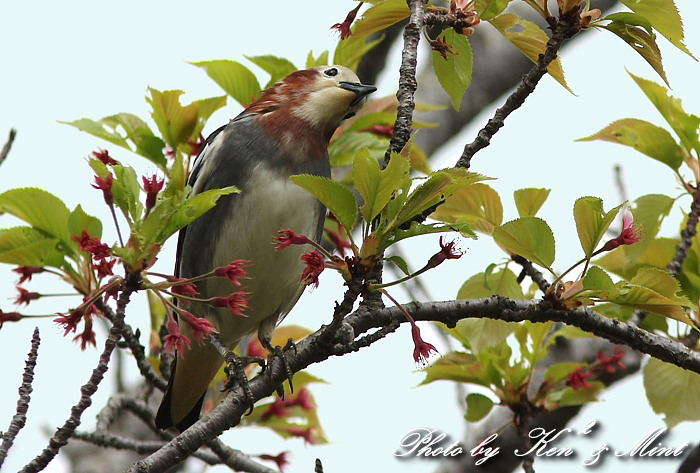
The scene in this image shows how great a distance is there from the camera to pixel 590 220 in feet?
8.53

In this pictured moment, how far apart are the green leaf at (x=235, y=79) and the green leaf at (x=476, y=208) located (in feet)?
4.71

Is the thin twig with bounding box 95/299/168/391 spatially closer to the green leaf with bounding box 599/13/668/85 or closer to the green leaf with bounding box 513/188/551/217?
the green leaf with bounding box 513/188/551/217

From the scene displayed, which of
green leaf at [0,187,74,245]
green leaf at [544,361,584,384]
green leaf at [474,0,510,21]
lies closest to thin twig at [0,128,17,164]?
green leaf at [0,187,74,245]

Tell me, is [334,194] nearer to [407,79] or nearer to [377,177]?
[377,177]

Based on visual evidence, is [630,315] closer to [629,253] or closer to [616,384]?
[629,253]

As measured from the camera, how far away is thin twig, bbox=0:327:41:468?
258cm

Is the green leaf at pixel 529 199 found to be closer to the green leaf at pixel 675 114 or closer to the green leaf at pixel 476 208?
the green leaf at pixel 476 208

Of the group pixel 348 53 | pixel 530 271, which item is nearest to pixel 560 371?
pixel 530 271

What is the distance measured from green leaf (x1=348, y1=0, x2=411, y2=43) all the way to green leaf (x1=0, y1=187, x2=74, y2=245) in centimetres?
122

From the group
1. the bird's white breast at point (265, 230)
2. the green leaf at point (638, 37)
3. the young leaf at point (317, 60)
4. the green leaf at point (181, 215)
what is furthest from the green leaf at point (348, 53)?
the green leaf at point (181, 215)

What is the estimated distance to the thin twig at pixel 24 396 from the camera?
2582mm

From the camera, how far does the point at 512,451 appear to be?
4793 millimetres

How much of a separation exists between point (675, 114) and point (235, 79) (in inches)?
83.3

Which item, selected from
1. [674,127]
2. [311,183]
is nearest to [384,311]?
[311,183]
